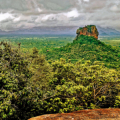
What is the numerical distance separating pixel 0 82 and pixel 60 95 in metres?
5.55

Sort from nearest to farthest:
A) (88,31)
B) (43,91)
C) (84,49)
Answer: (43,91) → (84,49) → (88,31)

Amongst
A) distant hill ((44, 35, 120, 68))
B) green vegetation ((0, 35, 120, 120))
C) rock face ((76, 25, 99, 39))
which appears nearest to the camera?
green vegetation ((0, 35, 120, 120))

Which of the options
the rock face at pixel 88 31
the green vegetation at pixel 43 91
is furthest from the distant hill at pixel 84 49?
the green vegetation at pixel 43 91

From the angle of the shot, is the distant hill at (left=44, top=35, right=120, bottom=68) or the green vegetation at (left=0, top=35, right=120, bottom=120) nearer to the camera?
the green vegetation at (left=0, top=35, right=120, bottom=120)

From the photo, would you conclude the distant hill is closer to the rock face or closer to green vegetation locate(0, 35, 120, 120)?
the rock face

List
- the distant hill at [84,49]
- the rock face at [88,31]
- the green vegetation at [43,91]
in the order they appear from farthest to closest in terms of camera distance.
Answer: the rock face at [88,31], the distant hill at [84,49], the green vegetation at [43,91]

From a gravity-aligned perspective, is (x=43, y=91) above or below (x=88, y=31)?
below

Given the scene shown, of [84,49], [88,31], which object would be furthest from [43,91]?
[88,31]

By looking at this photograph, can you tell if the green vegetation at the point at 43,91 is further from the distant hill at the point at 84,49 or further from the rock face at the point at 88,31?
the rock face at the point at 88,31

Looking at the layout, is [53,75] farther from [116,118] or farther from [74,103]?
[116,118]

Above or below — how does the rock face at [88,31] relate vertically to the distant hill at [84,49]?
above

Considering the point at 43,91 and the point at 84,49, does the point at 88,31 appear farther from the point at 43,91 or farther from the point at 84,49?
the point at 43,91

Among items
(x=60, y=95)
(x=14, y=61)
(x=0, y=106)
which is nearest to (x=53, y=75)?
(x=60, y=95)

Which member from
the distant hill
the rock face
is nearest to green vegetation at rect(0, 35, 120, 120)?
the distant hill
